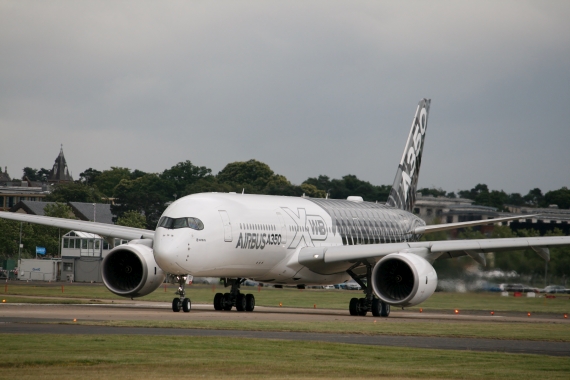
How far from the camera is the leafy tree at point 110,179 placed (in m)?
173

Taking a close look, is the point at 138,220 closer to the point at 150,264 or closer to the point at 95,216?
the point at 95,216

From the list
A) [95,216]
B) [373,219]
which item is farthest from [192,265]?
[95,216]

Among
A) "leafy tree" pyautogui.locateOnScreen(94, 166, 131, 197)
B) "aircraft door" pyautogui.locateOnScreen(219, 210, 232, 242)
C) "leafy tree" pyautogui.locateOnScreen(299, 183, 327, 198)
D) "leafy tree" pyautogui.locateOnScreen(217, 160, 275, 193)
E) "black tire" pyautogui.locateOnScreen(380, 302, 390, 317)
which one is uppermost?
"leafy tree" pyautogui.locateOnScreen(94, 166, 131, 197)

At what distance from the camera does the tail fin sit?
155ft

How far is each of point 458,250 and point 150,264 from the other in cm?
1077

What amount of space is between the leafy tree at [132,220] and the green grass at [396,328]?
79.9 metres

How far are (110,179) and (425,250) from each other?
473ft

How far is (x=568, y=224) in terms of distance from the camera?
103438mm

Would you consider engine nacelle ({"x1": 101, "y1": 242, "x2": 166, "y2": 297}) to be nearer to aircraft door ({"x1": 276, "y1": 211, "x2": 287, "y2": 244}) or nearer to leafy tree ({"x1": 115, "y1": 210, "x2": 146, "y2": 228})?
aircraft door ({"x1": 276, "y1": 211, "x2": 287, "y2": 244})

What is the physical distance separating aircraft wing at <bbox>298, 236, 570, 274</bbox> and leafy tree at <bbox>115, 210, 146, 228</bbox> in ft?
232

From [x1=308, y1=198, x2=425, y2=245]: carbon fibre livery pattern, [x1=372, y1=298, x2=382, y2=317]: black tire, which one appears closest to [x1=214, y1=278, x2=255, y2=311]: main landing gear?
[x1=372, y1=298, x2=382, y2=317]: black tire

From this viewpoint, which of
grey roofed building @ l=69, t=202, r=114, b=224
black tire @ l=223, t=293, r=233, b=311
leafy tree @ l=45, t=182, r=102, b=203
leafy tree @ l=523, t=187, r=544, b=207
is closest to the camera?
black tire @ l=223, t=293, r=233, b=311

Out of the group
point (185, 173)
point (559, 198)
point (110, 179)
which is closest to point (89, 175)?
point (110, 179)

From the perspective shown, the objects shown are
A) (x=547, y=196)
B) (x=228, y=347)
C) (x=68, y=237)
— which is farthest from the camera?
(x=547, y=196)
